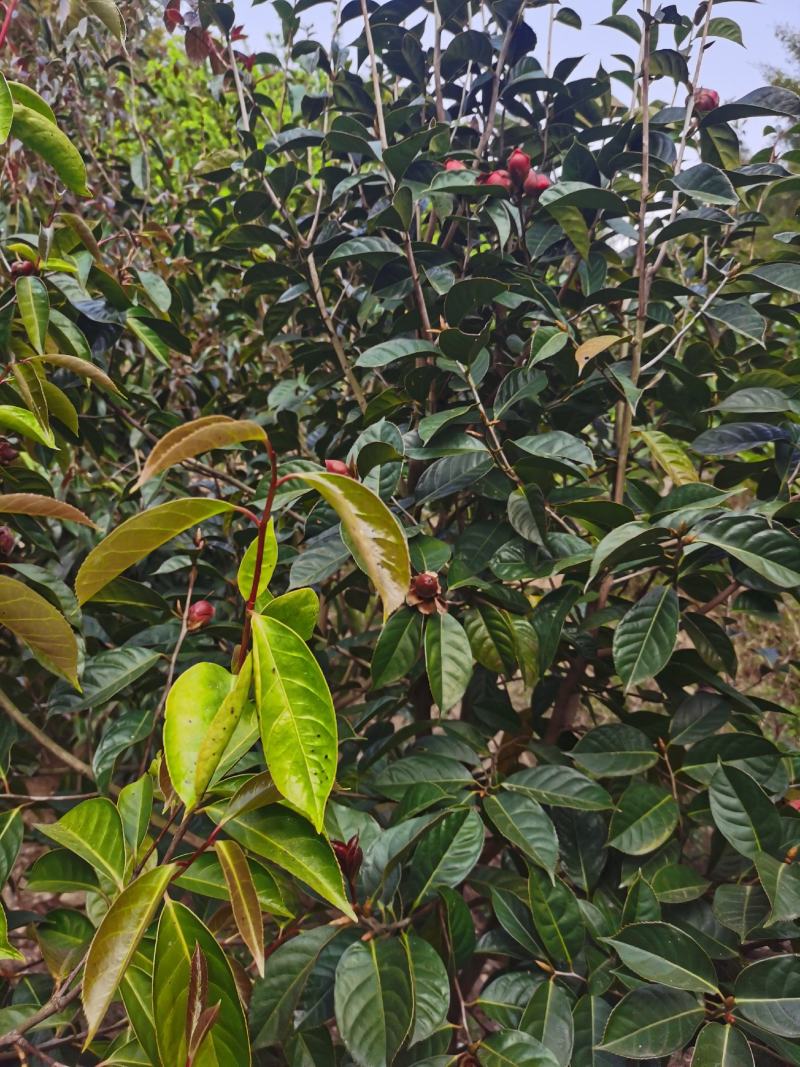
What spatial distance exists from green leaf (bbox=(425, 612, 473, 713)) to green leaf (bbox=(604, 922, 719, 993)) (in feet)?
1.01

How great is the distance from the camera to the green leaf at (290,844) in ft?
2.00

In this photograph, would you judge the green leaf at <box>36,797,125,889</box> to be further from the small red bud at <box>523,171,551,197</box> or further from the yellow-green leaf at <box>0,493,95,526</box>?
the small red bud at <box>523,171,551,197</box>

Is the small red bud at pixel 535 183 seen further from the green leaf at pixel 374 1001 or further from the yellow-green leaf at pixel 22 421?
the green leaf at pixel 374 1001

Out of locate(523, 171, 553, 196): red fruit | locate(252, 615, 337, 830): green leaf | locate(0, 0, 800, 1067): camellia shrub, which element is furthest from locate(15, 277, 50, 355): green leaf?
locate(523, 171, 553, 196): red fruit

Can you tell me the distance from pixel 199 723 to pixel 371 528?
0.71 ft

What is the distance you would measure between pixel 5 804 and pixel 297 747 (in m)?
1.01

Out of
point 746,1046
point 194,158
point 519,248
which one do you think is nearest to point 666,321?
point 519,248

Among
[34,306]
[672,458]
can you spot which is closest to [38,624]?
[34,306]

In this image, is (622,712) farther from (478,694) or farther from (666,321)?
(666,321)

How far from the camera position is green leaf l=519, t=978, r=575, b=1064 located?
0.76 metres

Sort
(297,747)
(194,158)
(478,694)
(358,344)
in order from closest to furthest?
(297,747)
(478,694)
(358,344)
(194,158)

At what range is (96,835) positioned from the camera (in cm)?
75

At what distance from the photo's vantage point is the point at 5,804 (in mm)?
1251

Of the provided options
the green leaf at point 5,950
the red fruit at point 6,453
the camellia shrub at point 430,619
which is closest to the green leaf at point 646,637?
the camellia shrub at point 430,619
